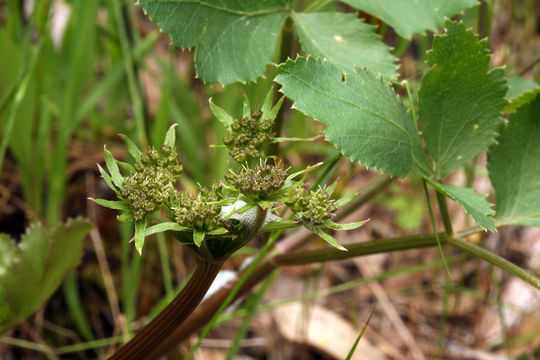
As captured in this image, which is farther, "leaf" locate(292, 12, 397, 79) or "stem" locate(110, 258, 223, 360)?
"leaf" locate(292, 12, 397, 79)

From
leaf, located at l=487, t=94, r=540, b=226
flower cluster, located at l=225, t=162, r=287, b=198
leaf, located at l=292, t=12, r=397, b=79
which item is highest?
leaf, located at l=292, t=12, r=397, b=79

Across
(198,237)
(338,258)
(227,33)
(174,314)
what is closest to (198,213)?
(198,237)

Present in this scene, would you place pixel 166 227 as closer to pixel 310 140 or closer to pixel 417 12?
pixel 310 140

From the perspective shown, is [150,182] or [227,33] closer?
[150,182]

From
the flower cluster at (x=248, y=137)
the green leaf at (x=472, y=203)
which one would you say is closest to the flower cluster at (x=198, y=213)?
the flower cluster at (x=248, y=137)

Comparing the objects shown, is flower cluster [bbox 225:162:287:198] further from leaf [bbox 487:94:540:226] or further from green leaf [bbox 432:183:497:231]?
leaf [bbox 487:94:540:226]

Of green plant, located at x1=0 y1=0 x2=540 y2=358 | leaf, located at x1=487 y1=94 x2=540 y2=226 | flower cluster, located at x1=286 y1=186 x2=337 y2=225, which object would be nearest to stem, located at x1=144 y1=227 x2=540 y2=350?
green plant, located at x1=0 y1=0 x2=540 y2=358

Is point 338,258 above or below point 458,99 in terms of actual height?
below
